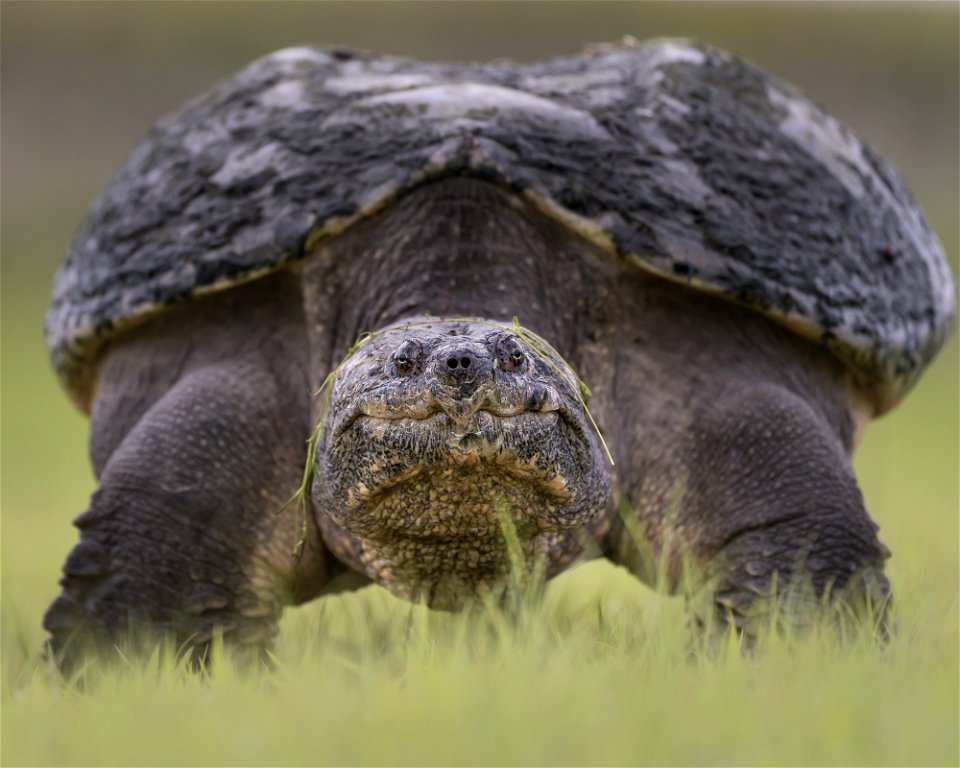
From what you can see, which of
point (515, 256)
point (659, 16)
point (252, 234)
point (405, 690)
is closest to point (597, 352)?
point (515, 256)

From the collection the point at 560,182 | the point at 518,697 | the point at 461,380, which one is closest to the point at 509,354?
the point at 461,380

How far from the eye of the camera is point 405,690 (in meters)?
2.47

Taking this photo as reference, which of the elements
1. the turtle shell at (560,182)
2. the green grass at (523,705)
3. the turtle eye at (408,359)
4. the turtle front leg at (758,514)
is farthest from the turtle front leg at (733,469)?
the turtle eye at (408,359)

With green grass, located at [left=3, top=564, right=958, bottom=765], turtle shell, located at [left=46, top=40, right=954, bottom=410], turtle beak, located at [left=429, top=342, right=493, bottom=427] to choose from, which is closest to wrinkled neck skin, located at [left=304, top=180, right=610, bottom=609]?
turtle beak, located at [left=429, top=342, right=493, bottom=427]

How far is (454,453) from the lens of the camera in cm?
295

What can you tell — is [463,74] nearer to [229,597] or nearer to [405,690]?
[229,597]

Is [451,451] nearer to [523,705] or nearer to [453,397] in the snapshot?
[453,397]

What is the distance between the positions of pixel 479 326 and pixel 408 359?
289mm

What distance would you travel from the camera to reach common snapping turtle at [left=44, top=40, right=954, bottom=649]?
11.6 feet

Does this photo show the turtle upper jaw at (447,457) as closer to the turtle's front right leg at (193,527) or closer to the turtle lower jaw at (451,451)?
the turtle lower jaw at (451,451)

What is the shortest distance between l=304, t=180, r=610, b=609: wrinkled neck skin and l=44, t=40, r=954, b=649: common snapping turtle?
0.03 ft

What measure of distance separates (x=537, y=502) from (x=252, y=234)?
1220 millimetres

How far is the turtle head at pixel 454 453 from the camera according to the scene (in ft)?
→ 9.60

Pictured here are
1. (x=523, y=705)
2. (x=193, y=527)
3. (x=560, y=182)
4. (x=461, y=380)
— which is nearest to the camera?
(x=523, y=705)
